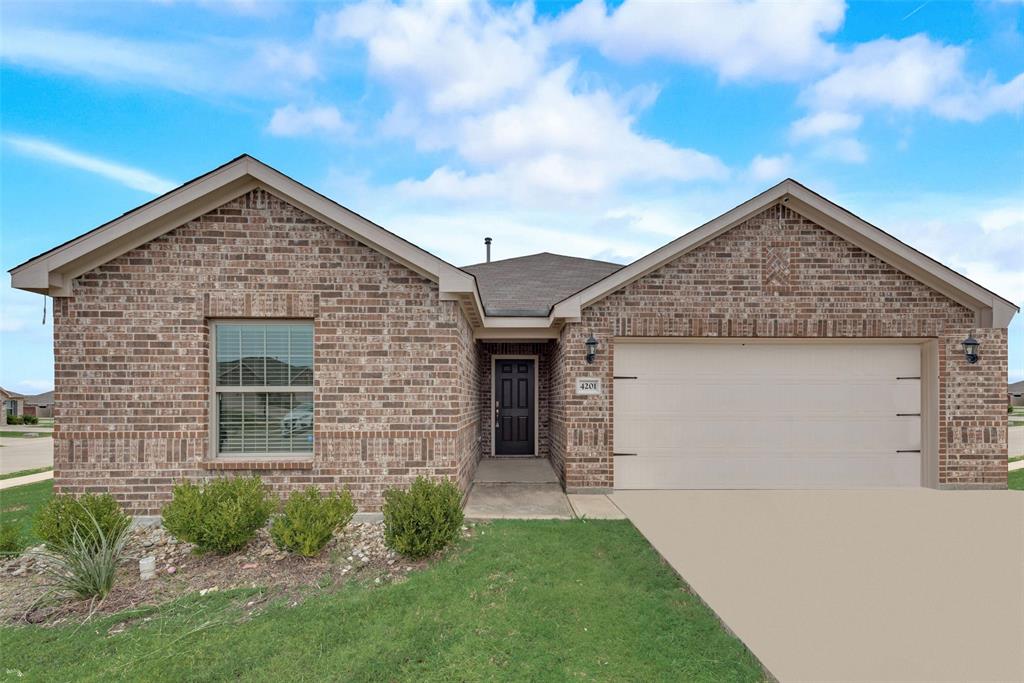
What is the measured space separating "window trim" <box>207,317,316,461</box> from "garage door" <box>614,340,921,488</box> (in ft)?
15.3

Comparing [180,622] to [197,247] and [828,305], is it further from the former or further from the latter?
[828,305]

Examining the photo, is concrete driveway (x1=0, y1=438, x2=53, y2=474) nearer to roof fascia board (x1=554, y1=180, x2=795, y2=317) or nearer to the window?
the window

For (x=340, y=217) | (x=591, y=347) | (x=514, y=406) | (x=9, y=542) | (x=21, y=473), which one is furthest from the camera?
(x=21, y=473)

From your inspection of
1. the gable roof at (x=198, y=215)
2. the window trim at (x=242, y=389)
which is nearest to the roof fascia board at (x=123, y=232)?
the gable roof at (x=198, y=215)

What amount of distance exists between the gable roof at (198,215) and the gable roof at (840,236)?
2.52 metres

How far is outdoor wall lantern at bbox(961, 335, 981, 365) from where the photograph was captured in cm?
779

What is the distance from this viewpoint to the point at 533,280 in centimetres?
1142

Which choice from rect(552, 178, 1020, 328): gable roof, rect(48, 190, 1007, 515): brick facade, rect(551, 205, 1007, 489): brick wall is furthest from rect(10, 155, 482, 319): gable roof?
rect(551, 205, 1007, 489): brick wall

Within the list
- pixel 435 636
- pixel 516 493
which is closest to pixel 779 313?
pixel 516 493

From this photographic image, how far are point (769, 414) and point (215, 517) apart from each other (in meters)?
7.82

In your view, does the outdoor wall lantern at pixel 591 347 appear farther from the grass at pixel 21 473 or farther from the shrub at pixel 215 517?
the grass at pixel 21 473

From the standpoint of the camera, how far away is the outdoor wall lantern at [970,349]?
25.6 feet

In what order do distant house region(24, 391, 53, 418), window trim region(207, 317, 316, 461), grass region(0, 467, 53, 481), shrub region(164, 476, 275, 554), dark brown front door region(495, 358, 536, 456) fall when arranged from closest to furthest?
shrub region(164, 476, 275, 554), window trim region(207, 317, 316, 461), dark brown front door region(495, 358, 536, 456), grass region(0, 467, 53, 481), distant house region(24, 391, 53, 418)

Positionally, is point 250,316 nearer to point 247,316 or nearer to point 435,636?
point 247,316
